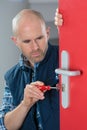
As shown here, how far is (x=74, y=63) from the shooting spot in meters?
0.82

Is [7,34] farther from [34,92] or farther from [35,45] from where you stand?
[34,92]

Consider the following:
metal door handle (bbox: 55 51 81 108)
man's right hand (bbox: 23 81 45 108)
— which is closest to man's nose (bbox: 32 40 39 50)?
man's right hand (bbox: 23 81 45 108)

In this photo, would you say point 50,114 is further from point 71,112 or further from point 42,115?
point 71,112

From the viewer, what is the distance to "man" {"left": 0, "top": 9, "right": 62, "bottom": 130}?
3.84 ft

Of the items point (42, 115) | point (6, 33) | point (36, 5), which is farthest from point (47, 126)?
point (36, 5)

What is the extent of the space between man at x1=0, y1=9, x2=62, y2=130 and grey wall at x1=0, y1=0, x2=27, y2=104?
1.00 m

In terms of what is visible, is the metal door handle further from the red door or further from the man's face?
the man's face

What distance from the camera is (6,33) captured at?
90.7 inches

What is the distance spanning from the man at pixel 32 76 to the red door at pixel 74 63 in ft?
0.85

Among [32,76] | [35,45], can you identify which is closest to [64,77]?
[35,45]

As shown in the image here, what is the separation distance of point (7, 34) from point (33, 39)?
1175 mm

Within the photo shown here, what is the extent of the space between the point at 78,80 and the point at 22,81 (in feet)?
1.75

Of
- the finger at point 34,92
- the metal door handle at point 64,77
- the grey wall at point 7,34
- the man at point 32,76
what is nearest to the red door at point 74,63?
the metal door handle at point 64,77

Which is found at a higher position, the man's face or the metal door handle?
the man's face
